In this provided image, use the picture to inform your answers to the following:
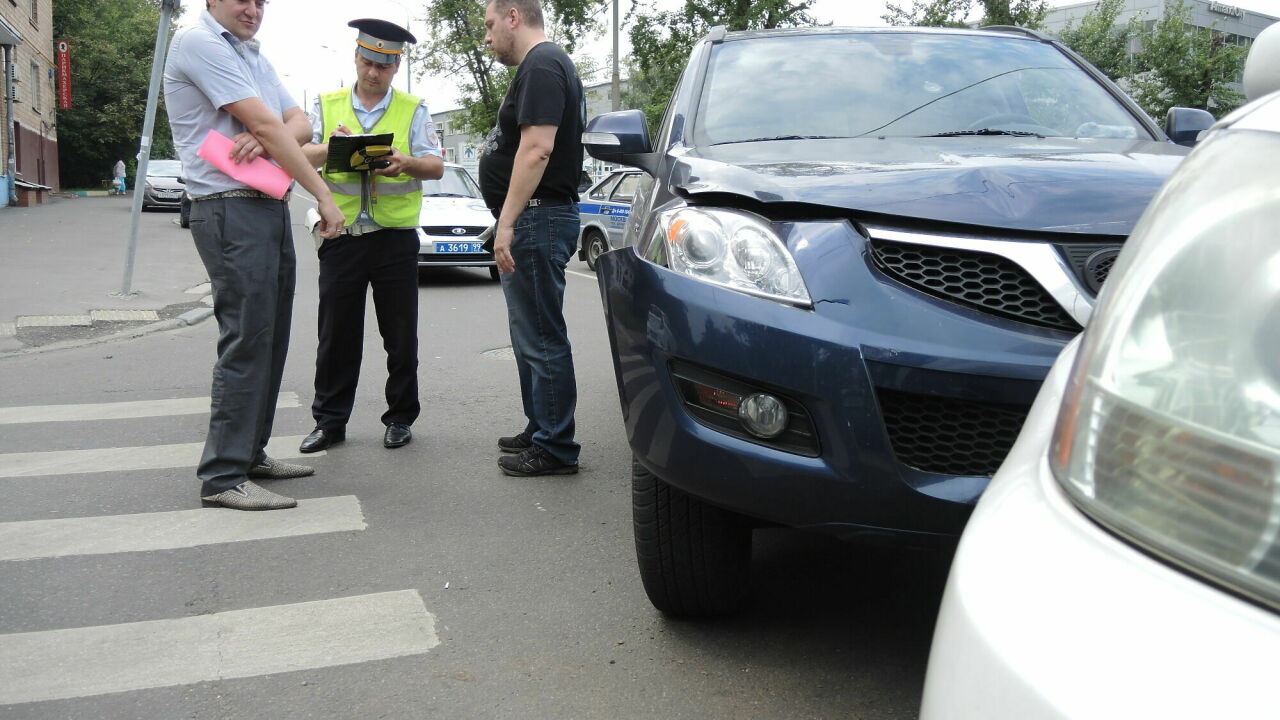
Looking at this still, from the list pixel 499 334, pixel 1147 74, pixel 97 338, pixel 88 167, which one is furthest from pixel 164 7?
pixel 88 167

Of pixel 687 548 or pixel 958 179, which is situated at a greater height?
pixel 958 179

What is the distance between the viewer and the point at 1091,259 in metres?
2.35

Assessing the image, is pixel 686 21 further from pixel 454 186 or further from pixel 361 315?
pixel 361 315

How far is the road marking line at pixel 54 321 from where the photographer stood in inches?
353

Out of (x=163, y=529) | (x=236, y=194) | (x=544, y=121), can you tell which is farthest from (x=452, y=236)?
(x=163, y=529)

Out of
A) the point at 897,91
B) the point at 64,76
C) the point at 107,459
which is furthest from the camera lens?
the point at 64,76

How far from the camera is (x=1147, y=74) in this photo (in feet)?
135

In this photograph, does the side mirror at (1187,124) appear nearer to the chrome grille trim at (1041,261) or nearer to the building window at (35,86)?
the chrome grille trim at (1041,261)

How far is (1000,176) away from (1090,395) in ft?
5.29

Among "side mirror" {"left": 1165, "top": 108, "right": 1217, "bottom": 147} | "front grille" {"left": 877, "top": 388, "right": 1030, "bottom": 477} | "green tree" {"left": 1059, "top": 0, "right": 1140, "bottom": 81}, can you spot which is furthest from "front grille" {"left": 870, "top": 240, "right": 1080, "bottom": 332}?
"green tree" {"left": 1059, "top": 0, "right": 1140, "bottom": 81}

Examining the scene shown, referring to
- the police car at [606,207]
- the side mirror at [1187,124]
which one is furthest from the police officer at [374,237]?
the police car at [606,207]

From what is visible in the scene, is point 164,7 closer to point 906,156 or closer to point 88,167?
point 906,156

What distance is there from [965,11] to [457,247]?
26764 mm

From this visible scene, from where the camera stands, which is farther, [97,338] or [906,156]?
[97,338]
